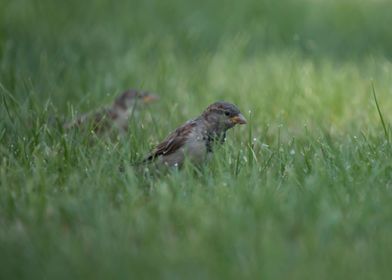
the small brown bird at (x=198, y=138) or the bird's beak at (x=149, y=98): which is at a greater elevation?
the bird's beak at (x=149, y=98)

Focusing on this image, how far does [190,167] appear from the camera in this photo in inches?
190

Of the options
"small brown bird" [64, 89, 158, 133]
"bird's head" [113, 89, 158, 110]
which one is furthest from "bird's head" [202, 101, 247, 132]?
"bird's head" [113, 89, 158, 110]

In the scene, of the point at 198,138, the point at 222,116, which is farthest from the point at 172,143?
the point at 222,116

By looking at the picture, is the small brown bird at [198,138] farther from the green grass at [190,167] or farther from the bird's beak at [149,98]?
the bird's beak at [149,98]

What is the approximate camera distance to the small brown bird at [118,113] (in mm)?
6125

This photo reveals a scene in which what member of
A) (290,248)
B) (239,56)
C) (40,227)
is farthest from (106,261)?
(239,56)

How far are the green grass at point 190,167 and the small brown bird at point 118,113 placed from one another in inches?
5.1

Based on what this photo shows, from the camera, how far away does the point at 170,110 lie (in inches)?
269

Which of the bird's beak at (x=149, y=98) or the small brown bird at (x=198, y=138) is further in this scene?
the bird's beak at (x=149, y=98)

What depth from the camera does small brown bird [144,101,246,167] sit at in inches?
206

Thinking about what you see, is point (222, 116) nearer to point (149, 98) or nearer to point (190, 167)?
point (190, 167)

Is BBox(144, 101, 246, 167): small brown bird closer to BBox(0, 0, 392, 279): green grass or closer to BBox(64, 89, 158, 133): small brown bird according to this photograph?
BBox(0, 0, 392, 279): green grass

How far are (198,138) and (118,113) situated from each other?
6.41 feet

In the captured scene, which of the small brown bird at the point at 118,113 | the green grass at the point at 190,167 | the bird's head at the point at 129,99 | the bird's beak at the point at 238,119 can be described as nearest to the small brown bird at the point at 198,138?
the bird's beak at the point at 238,119
